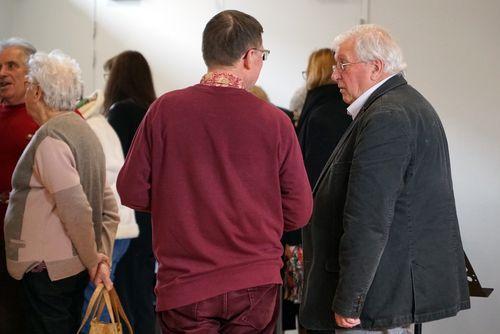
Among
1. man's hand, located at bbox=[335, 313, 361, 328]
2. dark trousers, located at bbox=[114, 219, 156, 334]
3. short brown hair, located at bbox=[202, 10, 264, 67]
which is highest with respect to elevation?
short brown hair, located at bbox=[202, 10, 264, 67]

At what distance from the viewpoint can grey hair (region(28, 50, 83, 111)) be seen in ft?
7.66

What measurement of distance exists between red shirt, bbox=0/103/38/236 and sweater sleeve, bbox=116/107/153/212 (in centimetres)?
98

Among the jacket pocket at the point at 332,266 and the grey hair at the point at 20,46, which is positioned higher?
the grey hair at the point at 20,46

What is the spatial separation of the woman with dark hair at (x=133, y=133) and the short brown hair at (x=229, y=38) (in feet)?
5.37

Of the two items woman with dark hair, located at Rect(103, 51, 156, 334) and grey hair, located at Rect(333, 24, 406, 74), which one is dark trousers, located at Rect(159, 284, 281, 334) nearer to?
grey hair, located at Rect(333, 24, 406, 74)

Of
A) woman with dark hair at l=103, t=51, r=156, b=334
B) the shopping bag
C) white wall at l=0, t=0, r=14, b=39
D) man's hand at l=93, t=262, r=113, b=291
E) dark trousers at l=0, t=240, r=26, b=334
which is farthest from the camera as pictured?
white wall at l=0, t=0, r=14, b=39

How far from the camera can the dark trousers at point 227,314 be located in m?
1.61

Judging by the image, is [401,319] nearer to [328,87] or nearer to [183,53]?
[328,87]

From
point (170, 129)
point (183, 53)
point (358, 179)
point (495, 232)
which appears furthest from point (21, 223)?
point (495, 232)

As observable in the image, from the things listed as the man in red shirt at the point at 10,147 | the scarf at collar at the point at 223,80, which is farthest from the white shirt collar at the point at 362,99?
the man in red shirt at the point at 10,147

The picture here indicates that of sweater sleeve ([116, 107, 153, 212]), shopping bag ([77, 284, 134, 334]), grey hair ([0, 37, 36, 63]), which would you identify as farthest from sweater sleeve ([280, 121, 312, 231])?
grey hair ([0, 37, 36, 63])

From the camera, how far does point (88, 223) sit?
7.46 ft

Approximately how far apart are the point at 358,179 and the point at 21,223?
1173mm

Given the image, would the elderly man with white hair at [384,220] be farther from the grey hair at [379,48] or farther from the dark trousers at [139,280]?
the dark trousers at [139,280]
